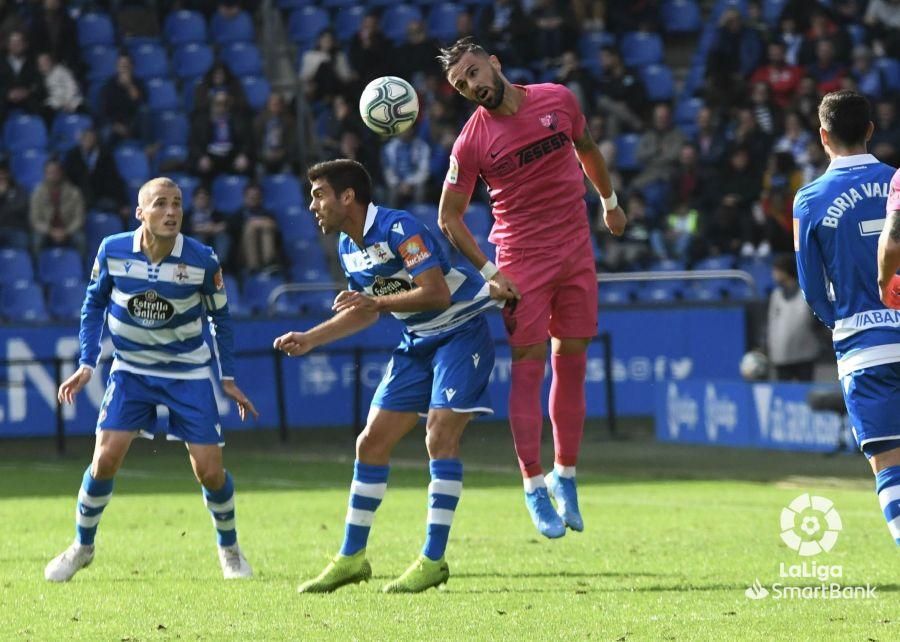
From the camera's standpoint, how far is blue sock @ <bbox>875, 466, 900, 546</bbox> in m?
7.24

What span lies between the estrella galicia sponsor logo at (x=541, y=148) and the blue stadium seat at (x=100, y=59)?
576 inches

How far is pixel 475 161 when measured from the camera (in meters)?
9.55

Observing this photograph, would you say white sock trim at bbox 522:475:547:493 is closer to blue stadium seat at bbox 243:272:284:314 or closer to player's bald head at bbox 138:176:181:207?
player's bald head at bbox 138:176:181:207

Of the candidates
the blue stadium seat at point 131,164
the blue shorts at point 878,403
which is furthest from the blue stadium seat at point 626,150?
the blue shorts at point 878,403

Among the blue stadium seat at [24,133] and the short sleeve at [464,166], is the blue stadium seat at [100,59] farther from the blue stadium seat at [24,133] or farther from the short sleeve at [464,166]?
the short sleeve at [464,166]

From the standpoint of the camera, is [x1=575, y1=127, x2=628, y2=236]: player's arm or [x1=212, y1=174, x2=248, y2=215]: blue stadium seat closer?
[x1=575, y1=127, x2=628, y2=236]: player's arm

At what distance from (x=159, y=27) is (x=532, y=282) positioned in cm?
1587

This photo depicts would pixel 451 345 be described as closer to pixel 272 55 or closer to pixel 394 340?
pixel 394 340

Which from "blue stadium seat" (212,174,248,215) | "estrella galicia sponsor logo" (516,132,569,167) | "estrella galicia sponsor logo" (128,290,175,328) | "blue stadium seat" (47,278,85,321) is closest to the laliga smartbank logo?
"estrella galicia sponsor logo" (516,132,569,167)

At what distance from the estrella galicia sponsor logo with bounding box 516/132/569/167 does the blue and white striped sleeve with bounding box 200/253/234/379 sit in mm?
1749

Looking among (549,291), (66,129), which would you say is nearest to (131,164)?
(66,129)

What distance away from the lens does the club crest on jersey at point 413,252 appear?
8609mm

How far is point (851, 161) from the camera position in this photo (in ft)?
24.1

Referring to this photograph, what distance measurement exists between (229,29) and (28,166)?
402cm
